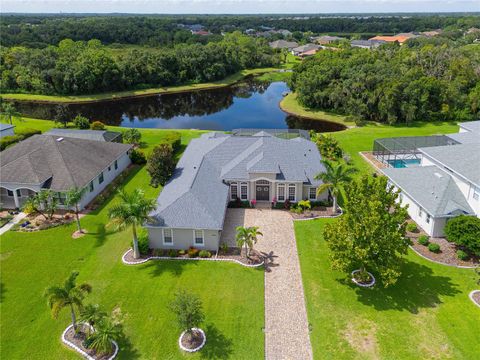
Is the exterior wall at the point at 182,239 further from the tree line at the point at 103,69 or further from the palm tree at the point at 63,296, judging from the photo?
the tree line at the point at 103,69

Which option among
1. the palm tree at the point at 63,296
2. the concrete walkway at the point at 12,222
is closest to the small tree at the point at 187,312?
the palm tree at the point at 63,296

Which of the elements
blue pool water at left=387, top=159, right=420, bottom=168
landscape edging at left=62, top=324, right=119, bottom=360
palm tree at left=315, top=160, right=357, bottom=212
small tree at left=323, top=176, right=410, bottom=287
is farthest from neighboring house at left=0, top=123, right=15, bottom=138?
blue pool water at left=387, top=159, right=420, bottom=168

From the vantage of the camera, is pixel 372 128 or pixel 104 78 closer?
pixel 372 128

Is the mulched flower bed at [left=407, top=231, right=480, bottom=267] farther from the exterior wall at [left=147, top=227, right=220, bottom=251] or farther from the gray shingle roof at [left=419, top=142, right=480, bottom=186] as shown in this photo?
the exterior wall at [left=147, top=227, right=220, bottom=251]

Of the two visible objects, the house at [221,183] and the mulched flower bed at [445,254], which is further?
the house at [221,183]

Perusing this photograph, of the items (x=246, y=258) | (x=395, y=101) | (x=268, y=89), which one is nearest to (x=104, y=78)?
(x=268, y=89)

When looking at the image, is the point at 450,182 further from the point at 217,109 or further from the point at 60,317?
the point at 217,109

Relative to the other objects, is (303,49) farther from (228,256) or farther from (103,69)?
(228,256)
